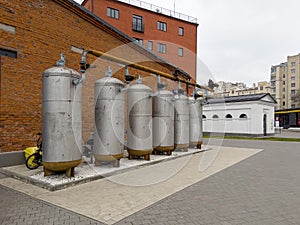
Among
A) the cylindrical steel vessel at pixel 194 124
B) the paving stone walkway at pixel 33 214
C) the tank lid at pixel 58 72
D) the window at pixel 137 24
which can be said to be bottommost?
the paving stone walkway at pixel 33 214

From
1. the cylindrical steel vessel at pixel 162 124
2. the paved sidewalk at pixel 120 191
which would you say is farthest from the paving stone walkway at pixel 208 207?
the cylindrical steel vessel at pixel 162 124

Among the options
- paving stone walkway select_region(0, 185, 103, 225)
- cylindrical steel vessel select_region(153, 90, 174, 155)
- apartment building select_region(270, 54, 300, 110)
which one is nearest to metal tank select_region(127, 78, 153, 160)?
cylindrical steel vessel select_region(153, 90, 174, 155)

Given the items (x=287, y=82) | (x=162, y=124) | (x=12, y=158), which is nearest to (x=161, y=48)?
(x=162, y=124)

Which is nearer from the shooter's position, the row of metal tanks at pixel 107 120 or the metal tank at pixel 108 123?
the row of metal tanks at pixel 107 120

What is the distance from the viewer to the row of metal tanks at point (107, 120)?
585cm

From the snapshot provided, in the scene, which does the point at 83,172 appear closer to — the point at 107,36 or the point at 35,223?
the point at 35,223

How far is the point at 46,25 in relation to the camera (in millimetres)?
8422

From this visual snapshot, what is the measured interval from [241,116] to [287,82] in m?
58.6

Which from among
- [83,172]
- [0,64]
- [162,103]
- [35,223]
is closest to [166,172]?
[83,172]

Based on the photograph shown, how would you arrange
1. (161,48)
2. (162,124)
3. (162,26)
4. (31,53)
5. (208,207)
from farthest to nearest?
1. (162,26)
2. (161,48)
3. (162,124)
4. (31,53)
5. (208,207)

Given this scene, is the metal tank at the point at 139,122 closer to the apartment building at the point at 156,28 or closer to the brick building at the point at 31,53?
the brick building at the point at 31,53

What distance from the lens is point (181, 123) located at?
35.0 ft

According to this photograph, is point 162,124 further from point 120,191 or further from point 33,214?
point 33,214

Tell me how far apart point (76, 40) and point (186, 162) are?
666 centimetres
